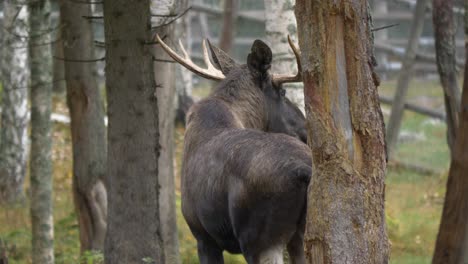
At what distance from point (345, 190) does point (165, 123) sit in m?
4.28

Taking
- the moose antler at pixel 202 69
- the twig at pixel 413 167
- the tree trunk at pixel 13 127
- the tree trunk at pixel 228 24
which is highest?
the moose antler at pixel 202 69

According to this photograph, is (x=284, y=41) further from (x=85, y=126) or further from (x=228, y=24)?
(x=228, y=24)

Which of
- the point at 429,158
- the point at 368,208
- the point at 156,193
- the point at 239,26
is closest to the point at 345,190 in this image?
the point at 368,208

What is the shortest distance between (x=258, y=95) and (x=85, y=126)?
9.03 feet

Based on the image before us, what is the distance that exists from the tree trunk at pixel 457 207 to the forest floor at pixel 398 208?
3424 mm

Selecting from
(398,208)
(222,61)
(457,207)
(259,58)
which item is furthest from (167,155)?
(398,208)

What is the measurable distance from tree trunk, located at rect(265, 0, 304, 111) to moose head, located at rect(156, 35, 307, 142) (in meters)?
1.35

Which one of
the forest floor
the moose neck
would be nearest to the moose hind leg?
the moose neck

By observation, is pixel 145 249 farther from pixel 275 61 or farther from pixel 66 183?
pixel 66 183

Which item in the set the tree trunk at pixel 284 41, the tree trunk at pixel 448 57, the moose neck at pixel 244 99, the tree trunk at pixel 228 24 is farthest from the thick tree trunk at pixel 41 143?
the tree trunk at pixel 228 24

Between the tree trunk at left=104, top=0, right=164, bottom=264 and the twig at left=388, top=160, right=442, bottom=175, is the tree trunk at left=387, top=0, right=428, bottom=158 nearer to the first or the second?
the twig at left=388, top=160, right=442, bottom=175

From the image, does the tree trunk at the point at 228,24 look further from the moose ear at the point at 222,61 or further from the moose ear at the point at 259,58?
the moose ear at the point at 259,58

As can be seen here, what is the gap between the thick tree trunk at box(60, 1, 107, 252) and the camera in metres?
9.42

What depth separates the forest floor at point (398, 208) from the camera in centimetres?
1106
